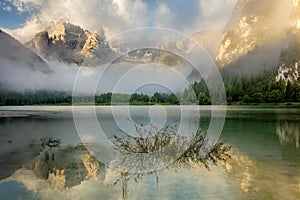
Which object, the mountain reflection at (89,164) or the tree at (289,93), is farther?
the tree at (289,93)

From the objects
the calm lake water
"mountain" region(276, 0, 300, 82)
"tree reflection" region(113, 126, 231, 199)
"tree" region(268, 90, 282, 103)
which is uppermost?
"mountain" region(276, 0, 300, 82)

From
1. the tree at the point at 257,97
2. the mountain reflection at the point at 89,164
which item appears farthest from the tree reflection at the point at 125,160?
the tree at the point at 257,97

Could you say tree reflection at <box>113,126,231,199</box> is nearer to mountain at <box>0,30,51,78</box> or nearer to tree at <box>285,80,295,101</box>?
tree at <box>285,80,295,101</box>

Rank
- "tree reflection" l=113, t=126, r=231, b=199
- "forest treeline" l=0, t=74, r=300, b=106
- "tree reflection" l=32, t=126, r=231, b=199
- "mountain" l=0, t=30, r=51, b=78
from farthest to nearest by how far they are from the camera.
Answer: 1. "mountain" l=0, t=30, r=51, b=78
2. "forest treeline" l=0, t=74, r=300, b=106
3. "tree reflection" l=113, t=126, r=231, b=199
4. "tree reflection" l=32, t=126, r=231, b=199

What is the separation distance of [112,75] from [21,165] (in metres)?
4.98

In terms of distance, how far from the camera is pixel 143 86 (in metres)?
14.9

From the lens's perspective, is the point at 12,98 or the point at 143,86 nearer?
the point at 143,86

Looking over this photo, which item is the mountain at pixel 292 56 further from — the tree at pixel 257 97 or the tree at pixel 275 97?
the tree at pixel 275 97

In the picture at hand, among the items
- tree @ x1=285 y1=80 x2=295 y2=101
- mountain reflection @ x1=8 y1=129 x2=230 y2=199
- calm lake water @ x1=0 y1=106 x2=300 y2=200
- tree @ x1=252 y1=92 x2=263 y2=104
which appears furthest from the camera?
tree @ x1=252 y1=92 x2=263 y2=104

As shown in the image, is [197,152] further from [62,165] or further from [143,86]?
[62,165]

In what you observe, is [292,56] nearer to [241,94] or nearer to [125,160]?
[241,94]

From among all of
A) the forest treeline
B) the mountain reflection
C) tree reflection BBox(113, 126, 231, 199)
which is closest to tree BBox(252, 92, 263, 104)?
the forest treeline

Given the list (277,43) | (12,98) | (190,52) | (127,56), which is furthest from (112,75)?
(277,43)

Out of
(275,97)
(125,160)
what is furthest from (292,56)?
(125,160)
